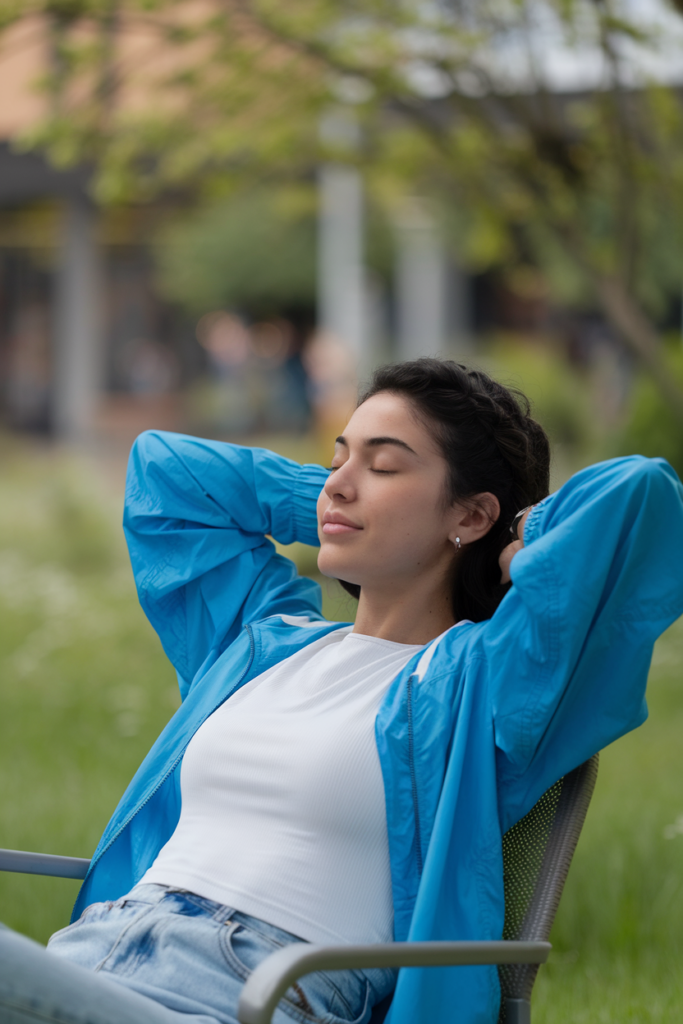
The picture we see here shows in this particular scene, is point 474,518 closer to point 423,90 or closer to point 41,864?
point 41,864

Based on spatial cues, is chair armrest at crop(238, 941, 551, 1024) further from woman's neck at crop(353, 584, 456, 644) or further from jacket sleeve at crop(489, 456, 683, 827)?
woman's neck at crop(353, 584, 456, 644)

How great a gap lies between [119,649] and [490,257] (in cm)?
513

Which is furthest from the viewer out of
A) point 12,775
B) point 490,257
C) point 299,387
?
point 299,387

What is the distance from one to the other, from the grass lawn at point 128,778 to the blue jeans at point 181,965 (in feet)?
3.07

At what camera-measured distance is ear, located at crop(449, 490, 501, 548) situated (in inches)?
94.6

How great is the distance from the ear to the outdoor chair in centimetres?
49

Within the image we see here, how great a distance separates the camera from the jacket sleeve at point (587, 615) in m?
1.98

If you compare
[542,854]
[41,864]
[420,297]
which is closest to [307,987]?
[542,854]

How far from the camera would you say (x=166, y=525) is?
2.79 m

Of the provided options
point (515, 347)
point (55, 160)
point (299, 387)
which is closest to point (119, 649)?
point (55, 160)

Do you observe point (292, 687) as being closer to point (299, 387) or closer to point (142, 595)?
point (142, 595)

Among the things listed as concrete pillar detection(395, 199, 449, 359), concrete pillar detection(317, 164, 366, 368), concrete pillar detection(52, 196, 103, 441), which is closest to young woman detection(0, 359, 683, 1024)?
concrete pillar detection(317, 164, 366, 368)

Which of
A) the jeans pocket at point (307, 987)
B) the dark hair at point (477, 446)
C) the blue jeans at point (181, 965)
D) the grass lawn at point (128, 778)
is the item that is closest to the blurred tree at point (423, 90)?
the grass lawn at point (128, 778)

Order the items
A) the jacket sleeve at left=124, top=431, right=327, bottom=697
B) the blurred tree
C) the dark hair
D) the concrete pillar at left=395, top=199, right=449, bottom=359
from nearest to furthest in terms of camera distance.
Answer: the dark hair
the jacket sleeve at left=124, top=431, right=327, bottom=697
the blurred tree
the concrete pillar at left=395, top=199, right=449, bottom=359
